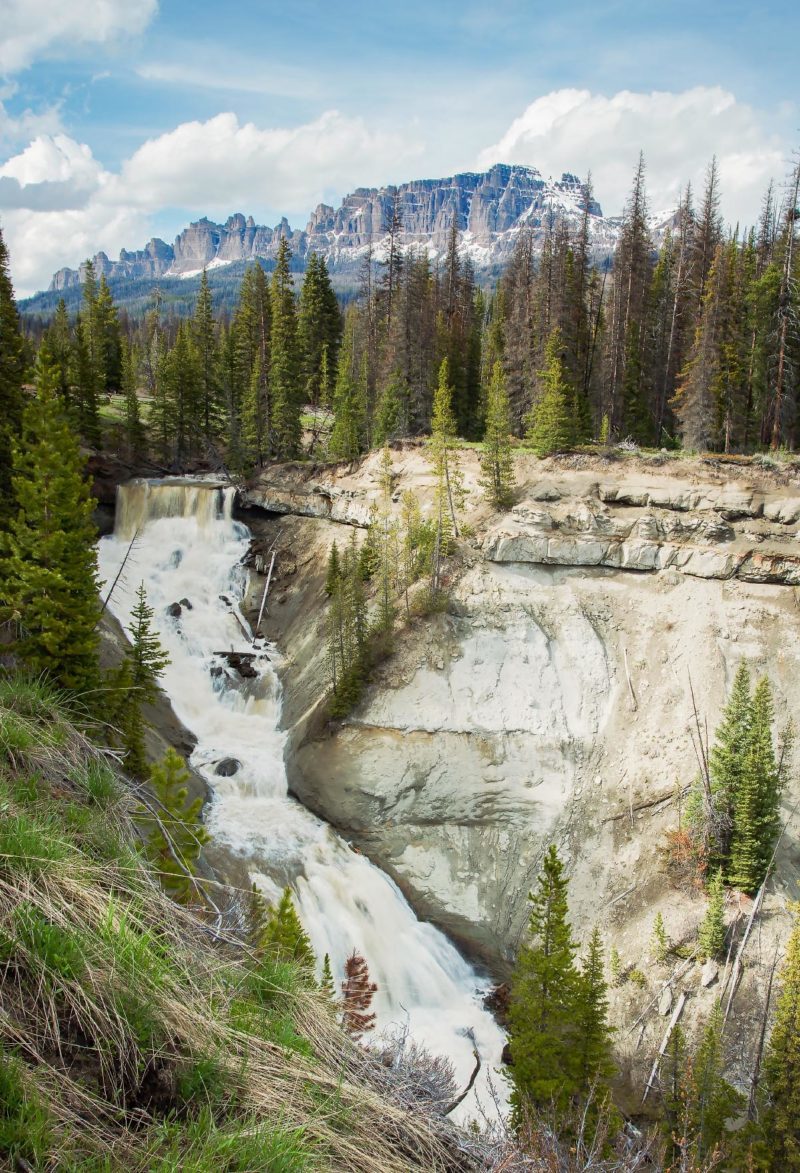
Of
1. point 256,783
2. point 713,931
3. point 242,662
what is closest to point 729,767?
point 713,931

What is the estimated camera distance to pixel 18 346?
26.0 m

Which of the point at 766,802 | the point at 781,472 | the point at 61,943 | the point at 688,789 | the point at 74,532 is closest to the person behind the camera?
the point at 61,943

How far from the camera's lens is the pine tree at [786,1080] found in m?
16.3

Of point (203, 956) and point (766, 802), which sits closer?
point (203, 956)

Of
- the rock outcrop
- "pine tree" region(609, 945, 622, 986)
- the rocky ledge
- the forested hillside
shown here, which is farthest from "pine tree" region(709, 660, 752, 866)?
the rocky ledge

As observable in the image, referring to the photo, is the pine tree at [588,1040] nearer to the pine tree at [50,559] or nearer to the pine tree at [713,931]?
the pine tree at [713,931]

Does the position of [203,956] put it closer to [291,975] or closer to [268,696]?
[291,975]

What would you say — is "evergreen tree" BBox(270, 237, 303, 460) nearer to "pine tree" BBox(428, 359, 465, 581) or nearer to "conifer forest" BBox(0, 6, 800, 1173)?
"conifer forest" BBox(0, 6, 800, 1173)

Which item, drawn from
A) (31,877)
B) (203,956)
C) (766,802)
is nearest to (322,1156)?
(203,956)

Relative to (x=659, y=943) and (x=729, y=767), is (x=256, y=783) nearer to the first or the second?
(x=659, y=943)

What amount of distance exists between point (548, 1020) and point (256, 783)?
1392 cm

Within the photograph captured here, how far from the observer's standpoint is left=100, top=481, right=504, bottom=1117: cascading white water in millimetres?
20891

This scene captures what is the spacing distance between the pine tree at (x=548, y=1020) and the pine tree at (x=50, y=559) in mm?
12837

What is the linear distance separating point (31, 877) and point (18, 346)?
2733cm
